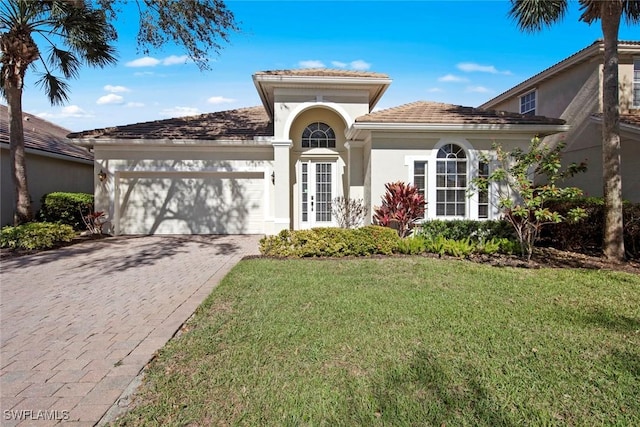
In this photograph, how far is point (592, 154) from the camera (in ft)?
40.2

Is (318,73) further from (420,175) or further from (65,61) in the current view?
(65,61)

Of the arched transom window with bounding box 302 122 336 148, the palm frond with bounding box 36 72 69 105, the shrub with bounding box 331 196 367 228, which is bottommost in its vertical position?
the shrub with bounding box 331 196 367 228

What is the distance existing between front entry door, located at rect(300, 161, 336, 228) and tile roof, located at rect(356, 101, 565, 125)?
9.34 feet

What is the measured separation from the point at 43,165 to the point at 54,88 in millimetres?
4109

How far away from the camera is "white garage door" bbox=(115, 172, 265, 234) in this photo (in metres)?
12.9

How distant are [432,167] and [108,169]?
1175 centimetres

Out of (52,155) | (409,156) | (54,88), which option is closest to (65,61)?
(54,88)

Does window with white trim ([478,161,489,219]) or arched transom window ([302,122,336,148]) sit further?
arched transom window ([302,122,336,148])

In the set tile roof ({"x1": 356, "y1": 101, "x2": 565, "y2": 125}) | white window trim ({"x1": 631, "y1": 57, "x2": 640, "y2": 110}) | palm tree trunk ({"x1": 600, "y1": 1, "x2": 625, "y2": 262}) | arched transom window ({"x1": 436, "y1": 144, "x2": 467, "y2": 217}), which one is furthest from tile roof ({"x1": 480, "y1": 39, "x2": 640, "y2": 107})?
arched transom window ({"x1": 436, "y1": 144, "x2": 467, "y2": 217})

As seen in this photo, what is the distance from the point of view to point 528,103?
16.1 meters

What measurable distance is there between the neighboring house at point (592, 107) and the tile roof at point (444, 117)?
278 centimetres

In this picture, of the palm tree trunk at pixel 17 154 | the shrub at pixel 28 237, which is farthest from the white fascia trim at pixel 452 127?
the palm tree trunk at pixel 17 154

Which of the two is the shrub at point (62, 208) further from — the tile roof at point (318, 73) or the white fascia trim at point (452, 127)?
the white fascia trim at point (452, 127)

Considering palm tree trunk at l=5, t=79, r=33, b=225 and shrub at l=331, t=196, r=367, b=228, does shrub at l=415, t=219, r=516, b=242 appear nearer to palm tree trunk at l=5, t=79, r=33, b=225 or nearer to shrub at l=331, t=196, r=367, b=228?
shrub at l=331, t=196, r=367, b=228
